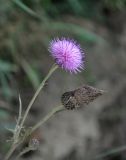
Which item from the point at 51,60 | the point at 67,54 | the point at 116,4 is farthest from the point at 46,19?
the point at 67,54

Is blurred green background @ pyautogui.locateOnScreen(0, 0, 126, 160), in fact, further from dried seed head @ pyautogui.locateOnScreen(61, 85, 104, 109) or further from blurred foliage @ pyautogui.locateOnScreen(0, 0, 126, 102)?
dried seed head @ pyautogui.locateOnScreen(61, 85, 104, 109)

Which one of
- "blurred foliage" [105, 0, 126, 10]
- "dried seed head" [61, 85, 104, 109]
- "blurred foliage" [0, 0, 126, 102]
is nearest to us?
"dried seed head" [61, 85, 104, 109]

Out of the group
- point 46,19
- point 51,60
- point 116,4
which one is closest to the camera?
point 46,19

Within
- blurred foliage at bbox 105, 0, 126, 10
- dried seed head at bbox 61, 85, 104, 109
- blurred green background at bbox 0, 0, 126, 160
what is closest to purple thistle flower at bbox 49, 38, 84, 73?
dried seed head at bbox 61, 85, 104, 109

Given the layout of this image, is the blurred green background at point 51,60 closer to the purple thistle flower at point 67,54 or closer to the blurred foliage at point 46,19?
the blurred foliage at point 46,19

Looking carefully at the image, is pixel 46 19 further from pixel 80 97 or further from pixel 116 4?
pixel 80 97

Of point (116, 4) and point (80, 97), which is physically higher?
point (116, 4)

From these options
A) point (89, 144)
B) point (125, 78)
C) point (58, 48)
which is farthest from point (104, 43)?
point (58, 48)
